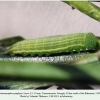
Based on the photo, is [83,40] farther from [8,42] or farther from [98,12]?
[8,42]

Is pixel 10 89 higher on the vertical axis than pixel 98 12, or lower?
lower

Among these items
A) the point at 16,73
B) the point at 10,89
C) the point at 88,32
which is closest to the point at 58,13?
the point at 88,32

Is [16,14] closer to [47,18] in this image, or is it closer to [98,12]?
[47,18]

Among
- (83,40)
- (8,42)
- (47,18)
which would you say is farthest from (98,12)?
(8,42)

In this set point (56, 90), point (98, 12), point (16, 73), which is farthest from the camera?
point (56, 90)

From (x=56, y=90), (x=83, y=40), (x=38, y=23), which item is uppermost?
(x=38, y=23)

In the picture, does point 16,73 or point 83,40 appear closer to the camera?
point 16,73

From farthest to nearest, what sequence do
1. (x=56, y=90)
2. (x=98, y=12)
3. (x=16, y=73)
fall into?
(x=56, y=90), (x=98, y=12), (x=16, y=73)
